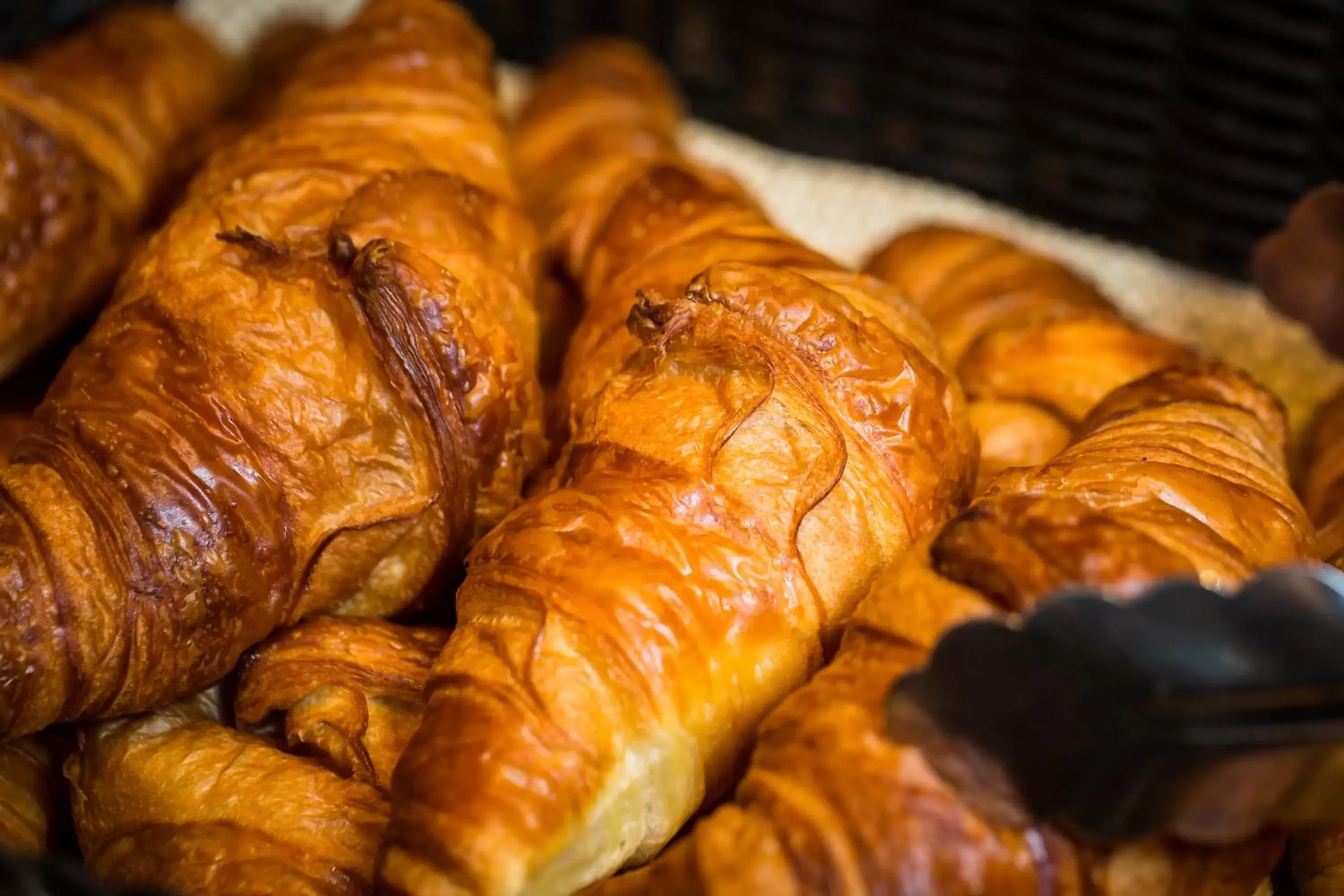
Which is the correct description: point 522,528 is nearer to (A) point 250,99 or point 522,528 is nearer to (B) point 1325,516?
(B) point 1325,516

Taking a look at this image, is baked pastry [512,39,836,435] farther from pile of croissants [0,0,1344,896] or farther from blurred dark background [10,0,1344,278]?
blurred dark background [10,0,1344,278]

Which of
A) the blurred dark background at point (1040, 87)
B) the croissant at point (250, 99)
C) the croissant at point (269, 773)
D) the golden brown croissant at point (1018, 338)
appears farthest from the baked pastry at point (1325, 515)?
the croissant at point (250, 99)

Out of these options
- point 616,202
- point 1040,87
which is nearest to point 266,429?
point 616,202

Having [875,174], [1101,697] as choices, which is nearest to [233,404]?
[1101,697]

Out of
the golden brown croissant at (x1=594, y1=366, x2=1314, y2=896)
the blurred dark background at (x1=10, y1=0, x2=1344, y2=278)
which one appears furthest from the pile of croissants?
the blurred dark background at (x1=10, y1=0, x2=1344, y2=278)

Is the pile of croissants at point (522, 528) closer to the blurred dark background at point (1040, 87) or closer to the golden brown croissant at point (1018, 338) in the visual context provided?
the golden brown croissant at point (1018, 338)
